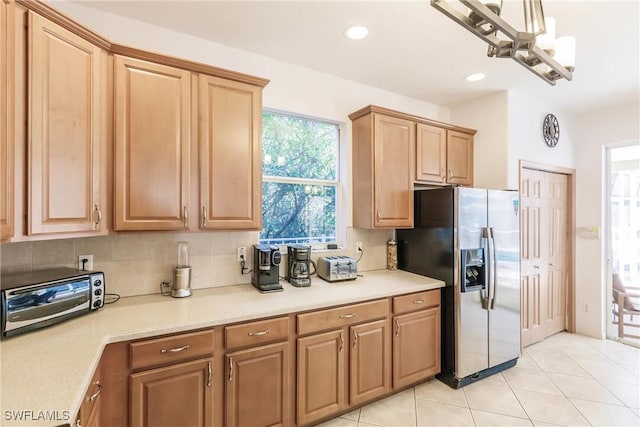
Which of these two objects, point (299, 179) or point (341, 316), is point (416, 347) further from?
point (299, 179)

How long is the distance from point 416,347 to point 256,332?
1380 millimetres

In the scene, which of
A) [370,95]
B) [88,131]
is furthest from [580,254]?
[88,131]

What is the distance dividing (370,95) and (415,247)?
1.58 m

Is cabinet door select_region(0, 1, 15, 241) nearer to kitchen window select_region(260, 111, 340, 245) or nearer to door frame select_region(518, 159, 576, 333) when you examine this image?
kitchen window select_region(260, 111, 340, 245)

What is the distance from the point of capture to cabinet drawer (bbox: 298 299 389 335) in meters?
1.93

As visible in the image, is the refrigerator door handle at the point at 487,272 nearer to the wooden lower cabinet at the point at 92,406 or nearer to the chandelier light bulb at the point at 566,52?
the chandelier light bulb at the point at 566,52

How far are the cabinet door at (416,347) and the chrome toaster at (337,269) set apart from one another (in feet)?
1.67

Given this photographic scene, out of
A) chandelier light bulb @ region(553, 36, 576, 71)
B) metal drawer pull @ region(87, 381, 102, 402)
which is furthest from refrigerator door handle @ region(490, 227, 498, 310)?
metal drawer pull @ region(87, 381, 102, 402)

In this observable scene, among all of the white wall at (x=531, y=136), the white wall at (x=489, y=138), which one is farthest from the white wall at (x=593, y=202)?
the white wall at (x=489, y=138)

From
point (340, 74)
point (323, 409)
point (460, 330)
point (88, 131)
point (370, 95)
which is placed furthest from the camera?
point (370, 95)

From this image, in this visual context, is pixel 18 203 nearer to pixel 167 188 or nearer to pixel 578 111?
pixel 167 188

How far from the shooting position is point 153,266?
6.82 ft

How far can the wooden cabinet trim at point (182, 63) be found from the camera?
1729mm

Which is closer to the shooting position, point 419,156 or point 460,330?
point 460,330
